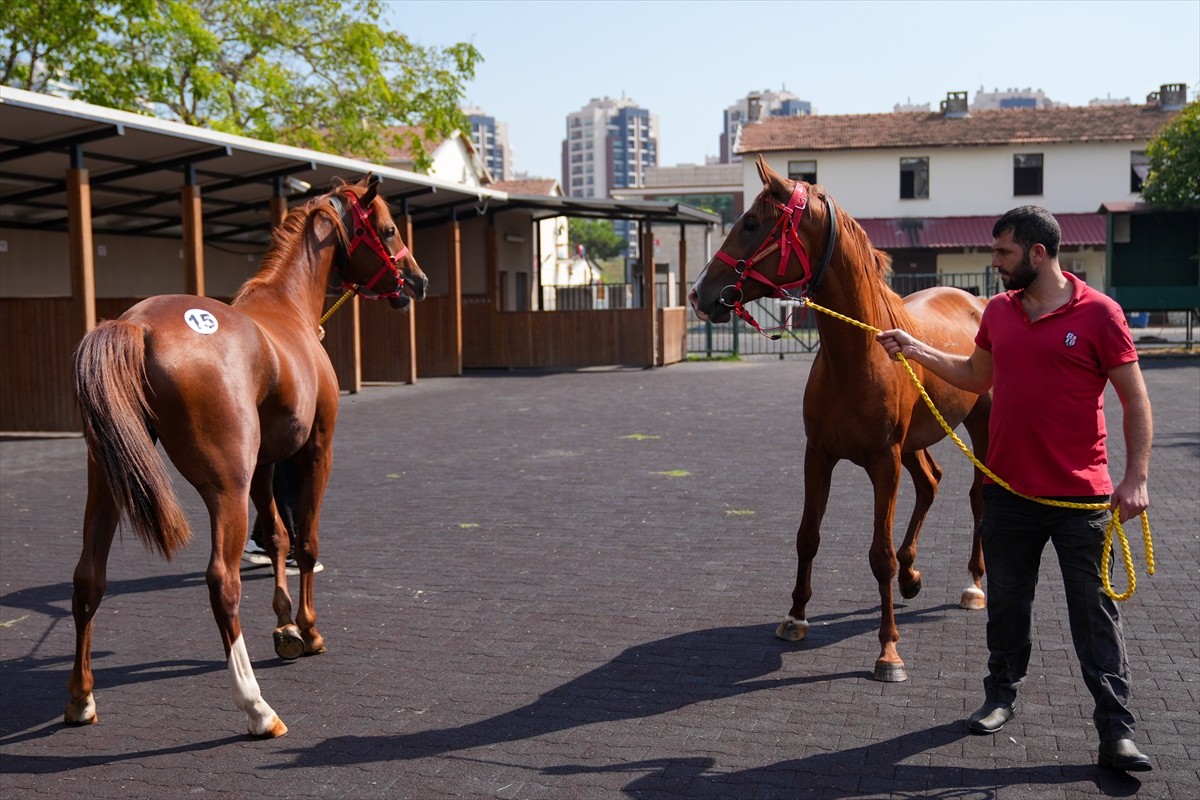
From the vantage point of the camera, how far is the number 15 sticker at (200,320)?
456cm

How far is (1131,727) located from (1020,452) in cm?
104

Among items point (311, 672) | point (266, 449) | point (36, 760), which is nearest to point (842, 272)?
point (266, 449)

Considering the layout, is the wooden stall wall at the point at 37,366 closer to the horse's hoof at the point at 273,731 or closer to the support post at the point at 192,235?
the support post at the point at 192,235

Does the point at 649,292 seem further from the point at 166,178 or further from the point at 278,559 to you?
the point at 278,559

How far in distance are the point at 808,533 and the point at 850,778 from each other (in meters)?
1.83

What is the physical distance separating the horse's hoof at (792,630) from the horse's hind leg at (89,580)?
317 centimetres

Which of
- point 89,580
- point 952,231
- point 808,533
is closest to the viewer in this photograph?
point 89,580

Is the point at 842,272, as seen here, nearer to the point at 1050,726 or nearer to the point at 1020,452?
the point at 1020,452

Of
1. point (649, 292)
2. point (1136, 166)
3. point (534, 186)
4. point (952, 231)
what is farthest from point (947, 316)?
point (534, 186)

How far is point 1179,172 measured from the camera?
29.4 meters

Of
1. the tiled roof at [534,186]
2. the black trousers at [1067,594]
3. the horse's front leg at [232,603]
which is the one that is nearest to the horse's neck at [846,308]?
the black trousers at [1067,594]

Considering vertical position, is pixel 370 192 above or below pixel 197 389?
above

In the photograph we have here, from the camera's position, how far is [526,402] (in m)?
18.8

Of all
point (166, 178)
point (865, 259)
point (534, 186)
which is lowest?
point (865, 259)
